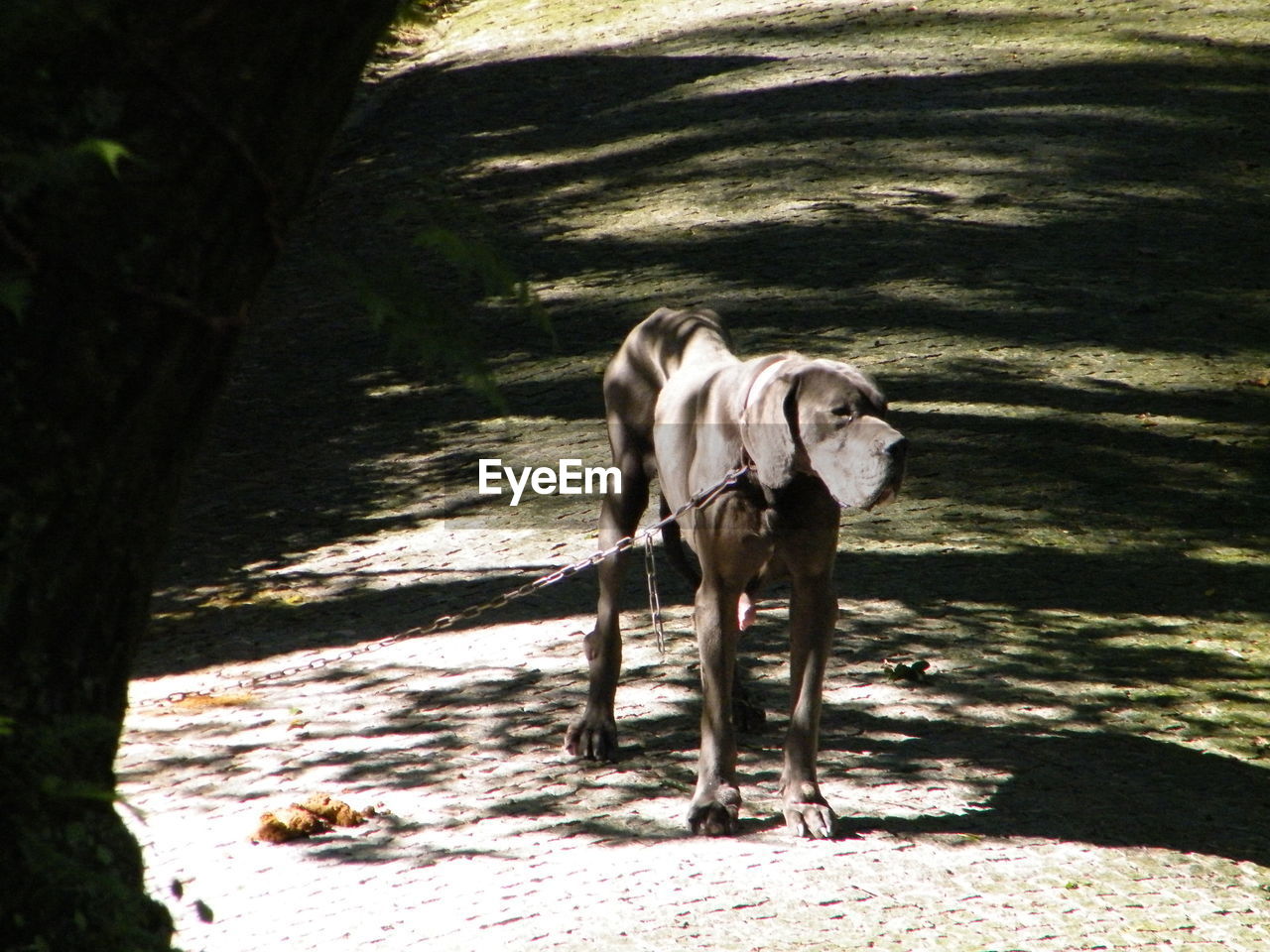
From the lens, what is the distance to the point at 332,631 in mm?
9492

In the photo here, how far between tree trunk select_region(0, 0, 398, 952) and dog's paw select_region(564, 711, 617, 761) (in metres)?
4.45

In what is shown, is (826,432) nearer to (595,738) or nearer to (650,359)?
(650,359)

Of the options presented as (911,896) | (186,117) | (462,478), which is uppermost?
(186,117)

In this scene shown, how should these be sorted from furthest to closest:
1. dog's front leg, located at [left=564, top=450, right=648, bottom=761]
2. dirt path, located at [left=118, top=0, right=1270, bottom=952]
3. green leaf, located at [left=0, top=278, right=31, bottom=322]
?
dog's front leg, located at [left=564, top=450, right=648, bottom=761] → dirt path, located at [left=118, top=0, right=1270, bottom=952] → green leaf, located at [left=0, top=278, right=31, bottom=322]

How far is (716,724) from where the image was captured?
6.46 m

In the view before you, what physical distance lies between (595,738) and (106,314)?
4999mm

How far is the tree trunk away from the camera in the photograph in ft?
8.37

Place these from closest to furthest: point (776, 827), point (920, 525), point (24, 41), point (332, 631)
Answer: point (24, 41) → point (776, 827) → point (332, 631) → point (920, 525)

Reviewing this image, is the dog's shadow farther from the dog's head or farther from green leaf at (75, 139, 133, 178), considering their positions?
green leaf at (75, 139, 133, 178)

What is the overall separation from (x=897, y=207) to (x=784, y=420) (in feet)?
38.7

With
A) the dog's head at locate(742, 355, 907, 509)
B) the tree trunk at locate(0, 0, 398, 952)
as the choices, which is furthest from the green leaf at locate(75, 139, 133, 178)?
the dog's head at locate(742, 355, 907, 509)

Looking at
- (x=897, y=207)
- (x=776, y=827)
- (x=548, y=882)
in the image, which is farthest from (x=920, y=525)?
(x=897, y=207)

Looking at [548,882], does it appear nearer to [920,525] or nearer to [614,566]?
[614,566]

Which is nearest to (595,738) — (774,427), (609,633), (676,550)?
(609,633)
